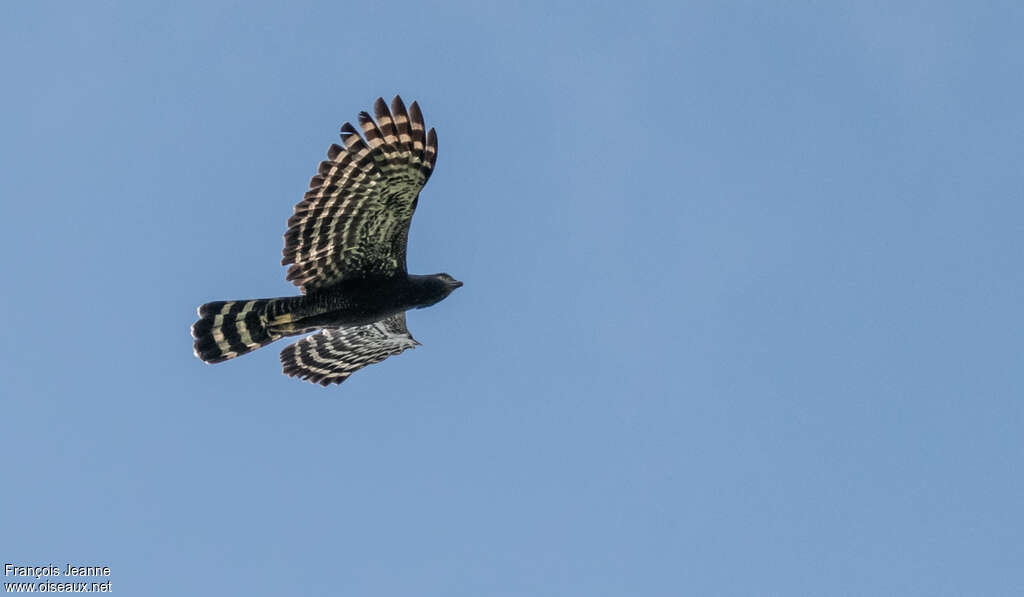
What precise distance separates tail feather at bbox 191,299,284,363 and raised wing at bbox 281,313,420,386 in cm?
183

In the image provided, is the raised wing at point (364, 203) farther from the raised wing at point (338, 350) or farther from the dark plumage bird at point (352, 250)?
the raised wing at point (338, 350)

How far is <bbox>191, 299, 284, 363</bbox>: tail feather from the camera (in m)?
23.5

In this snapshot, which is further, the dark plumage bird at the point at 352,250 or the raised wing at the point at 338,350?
the raised wing at the point at 338,350

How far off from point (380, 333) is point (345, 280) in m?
2.41

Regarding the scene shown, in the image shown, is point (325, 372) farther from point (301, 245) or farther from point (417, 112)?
point (417, 112)

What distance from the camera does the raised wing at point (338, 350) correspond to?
25.5 m

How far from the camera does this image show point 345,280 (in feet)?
76.4

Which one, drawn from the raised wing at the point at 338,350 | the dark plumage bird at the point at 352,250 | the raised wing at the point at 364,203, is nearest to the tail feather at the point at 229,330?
the dark plumage bird at the point at 352,250

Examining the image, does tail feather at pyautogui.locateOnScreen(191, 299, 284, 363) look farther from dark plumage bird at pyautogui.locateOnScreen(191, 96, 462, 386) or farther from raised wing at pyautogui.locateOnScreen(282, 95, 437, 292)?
raised wing at pyautogui.locateOnScreen(282, 95, 437, 292)

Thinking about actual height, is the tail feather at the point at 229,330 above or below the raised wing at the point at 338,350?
below

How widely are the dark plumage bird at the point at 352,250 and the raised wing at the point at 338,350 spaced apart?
1.62 ft

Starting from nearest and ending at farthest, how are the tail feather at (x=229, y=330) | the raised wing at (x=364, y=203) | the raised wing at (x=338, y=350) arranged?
the raised wing at (x=364, y=203), the tail feather at (x=229, y=330), the raised wing at (x=338, y=350)

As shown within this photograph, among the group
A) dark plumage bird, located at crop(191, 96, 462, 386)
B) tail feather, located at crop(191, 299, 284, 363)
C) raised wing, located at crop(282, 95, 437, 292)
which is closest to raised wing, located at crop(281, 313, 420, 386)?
dark plumage bird, located at crop(191, 96, 462, 386)

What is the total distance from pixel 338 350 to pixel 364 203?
4195 millimetres
